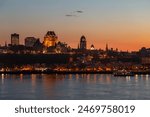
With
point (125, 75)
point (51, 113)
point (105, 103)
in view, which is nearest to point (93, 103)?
point (105, 103)

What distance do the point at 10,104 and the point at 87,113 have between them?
1.50 meters

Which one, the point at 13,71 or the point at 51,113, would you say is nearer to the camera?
the point at 51,113

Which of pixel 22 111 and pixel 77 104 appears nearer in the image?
pixel 22 111

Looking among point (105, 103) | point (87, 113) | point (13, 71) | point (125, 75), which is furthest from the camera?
point (13, 71)

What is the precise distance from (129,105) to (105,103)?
1.30 ft

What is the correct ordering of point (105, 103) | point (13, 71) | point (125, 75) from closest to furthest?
point (105, 103) < point (125, 75) < point (13, 71)

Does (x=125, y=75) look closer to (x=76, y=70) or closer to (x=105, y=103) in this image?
(x=76, y=70)

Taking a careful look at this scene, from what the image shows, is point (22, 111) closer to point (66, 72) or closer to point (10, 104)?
point (10, 104)

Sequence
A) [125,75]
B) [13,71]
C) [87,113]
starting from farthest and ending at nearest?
1. [13,71]
2. [125,75]
3. [87,113]

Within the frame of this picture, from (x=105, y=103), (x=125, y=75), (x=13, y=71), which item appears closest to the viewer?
(x=105, y=103)

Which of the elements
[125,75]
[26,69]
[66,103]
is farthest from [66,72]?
[66,103]

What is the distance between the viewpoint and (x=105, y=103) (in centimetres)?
783

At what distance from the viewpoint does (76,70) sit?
216 feet

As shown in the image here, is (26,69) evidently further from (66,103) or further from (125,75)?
(66,103)
